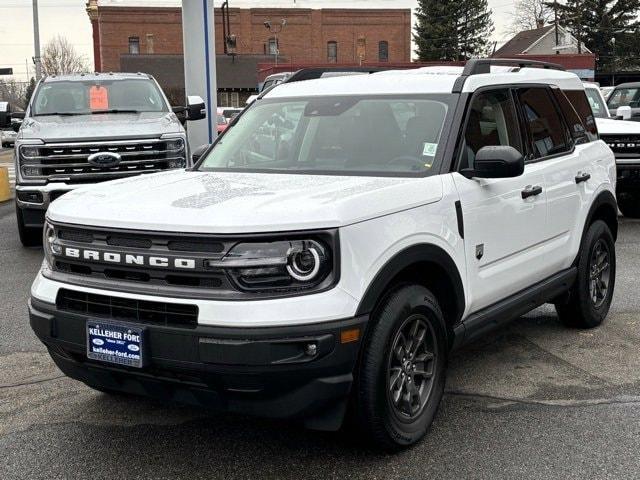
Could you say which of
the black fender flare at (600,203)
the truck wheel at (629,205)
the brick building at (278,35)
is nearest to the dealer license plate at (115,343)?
the black fender flare at (600,203)

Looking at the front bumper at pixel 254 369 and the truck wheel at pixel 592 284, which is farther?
the truck wheel at pixel 592 284

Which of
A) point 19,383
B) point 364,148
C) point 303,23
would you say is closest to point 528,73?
point 364,148

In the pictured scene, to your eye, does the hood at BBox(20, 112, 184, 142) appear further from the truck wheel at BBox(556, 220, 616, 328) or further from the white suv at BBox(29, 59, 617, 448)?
the truck wheel at BBox(556, 220, 616, 328)

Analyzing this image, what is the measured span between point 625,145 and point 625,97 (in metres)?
9.52

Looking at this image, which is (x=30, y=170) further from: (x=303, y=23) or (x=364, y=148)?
(x=303, y=23)

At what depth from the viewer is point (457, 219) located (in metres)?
4.11

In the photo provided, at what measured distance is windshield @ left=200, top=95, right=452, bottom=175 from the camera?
4395 millimetres

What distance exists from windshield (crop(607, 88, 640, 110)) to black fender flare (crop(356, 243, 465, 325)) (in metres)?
17.3

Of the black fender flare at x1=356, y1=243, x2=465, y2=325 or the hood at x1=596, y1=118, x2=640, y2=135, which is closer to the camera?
the black fender flare at x1=356, y1=243, x2=465, y2=325

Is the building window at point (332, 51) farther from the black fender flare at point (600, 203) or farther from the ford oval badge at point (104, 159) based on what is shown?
the black fender flare at point (600, 203)

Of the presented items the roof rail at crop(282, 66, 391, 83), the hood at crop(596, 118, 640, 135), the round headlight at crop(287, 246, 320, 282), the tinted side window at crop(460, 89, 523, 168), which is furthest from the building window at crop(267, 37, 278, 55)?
the round headlight at crop(287, 246, 320, 282)

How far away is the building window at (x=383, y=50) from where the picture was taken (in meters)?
72.0

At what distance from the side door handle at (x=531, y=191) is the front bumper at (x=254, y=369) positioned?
1803 mm

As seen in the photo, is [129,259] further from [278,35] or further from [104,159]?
[278,35]
